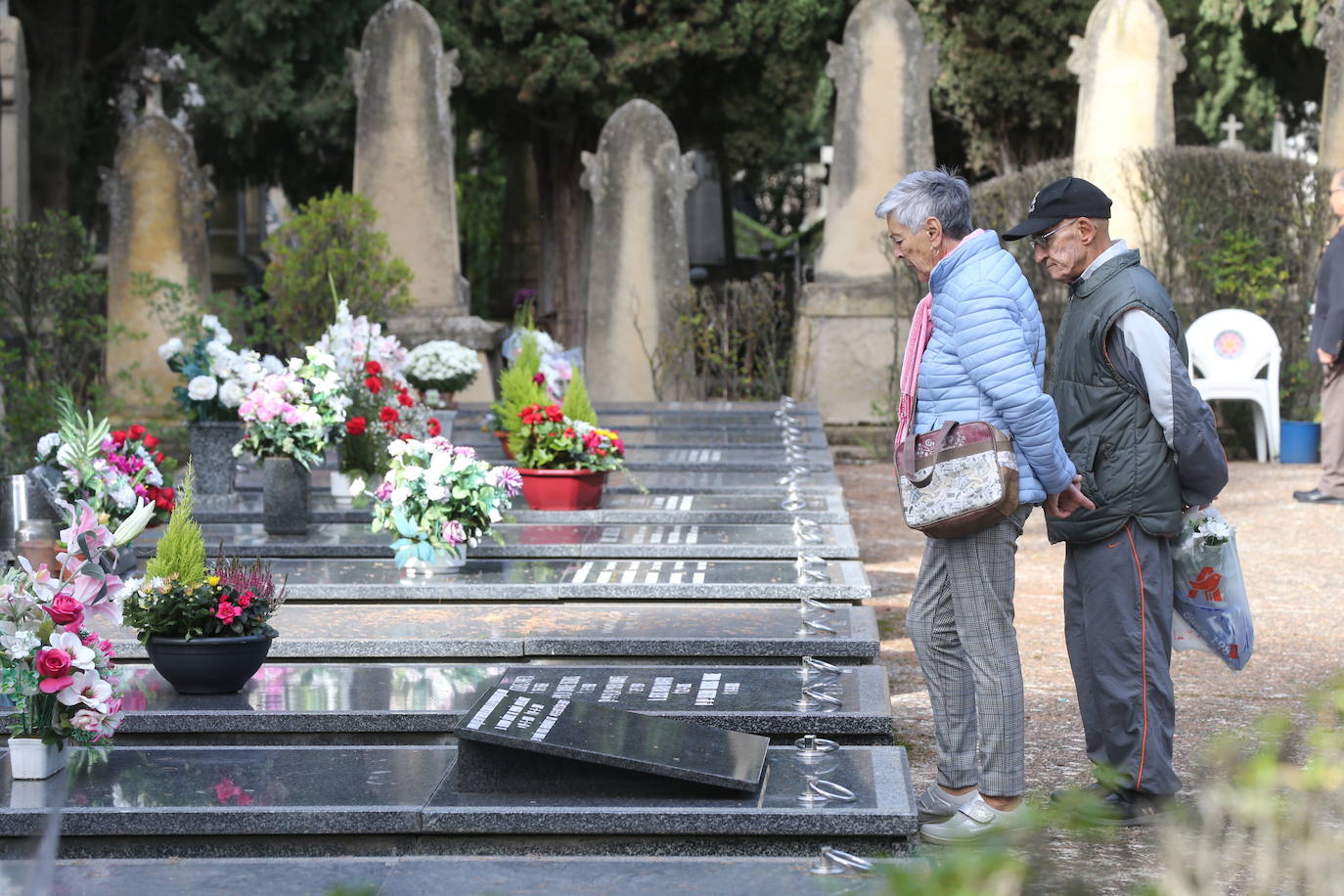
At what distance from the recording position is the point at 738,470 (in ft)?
34.1

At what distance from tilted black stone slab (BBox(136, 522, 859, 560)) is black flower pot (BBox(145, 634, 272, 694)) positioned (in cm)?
214

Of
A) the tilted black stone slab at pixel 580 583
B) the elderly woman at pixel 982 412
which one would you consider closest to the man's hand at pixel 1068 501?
the elderly woman at pixel 982 412

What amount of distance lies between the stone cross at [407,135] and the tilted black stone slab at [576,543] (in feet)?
20.7

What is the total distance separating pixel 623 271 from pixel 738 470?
15.8 ft

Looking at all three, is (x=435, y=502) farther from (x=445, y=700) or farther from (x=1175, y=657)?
(x=1175, y=657)

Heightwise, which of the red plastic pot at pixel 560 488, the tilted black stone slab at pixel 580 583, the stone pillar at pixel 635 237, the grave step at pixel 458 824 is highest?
the stone pillar at pixel 635 237

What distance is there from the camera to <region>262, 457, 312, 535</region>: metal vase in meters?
7.92

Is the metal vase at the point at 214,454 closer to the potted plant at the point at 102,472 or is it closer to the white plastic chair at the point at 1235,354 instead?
the potted plant at the point at 102,472

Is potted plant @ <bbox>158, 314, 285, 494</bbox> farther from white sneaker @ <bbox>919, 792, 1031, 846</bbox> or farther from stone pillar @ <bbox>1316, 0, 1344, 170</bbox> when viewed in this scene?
stone pillar @ <bbox>1316, 0, 1344, 170</bbox>

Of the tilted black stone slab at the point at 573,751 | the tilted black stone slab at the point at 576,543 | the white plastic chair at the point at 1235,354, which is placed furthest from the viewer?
the white plastic chair at the point at 1235,354

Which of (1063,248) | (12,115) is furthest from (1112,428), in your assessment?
(12,115)

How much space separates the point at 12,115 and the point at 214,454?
20.1 ft

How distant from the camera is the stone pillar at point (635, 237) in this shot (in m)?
14.8

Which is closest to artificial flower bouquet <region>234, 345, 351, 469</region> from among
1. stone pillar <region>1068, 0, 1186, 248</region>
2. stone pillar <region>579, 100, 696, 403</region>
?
stone pillar <region>579, 100, 696, 403</region>
